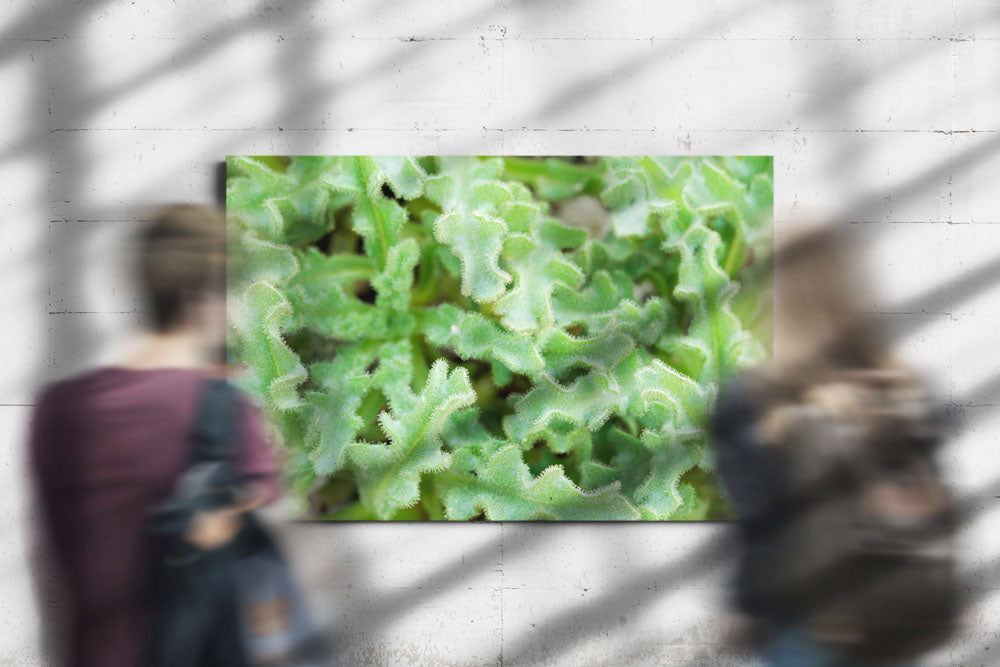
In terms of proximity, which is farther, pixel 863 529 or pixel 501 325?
pixel 501 325

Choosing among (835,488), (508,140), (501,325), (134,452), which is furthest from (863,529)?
(508,140)

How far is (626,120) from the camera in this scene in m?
2.33

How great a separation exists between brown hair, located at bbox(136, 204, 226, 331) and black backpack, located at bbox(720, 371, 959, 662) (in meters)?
0.96

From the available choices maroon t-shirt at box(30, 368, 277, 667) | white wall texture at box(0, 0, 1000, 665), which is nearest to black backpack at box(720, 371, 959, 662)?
maroon t-shirt at box(30, 368, 277, 667)

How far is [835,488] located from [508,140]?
56.0 inches

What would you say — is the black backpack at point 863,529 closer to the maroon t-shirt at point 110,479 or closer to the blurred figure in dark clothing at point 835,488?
the blurred figure in dark clothing at point 835,488

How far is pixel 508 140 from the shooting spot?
2.33 meters

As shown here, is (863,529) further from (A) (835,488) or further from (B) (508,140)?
(B) (508,140)

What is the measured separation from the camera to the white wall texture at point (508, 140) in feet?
7.64

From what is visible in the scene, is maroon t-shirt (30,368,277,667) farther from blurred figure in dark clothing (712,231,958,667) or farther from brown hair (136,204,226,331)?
blurred figure in dark clothing (712,231,958,667)

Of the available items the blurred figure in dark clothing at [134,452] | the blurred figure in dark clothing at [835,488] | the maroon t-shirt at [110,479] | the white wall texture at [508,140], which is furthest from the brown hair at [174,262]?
the white wall texture at [508,140]

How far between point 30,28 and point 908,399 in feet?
8.14

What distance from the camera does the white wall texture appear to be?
7.64ft

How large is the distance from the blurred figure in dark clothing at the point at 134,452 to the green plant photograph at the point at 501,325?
990mm
